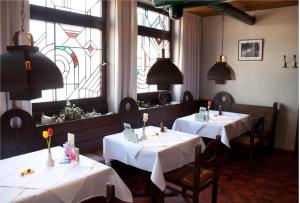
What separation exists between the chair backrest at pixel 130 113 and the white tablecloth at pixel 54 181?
1773mm

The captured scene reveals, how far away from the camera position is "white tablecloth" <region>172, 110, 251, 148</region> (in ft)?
13.5

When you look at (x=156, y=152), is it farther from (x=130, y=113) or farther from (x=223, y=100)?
(x=223, y=100)

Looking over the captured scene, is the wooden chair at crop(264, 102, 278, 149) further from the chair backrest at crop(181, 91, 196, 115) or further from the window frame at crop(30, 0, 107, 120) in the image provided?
the window frame at crop(30, 0, 107, 120)

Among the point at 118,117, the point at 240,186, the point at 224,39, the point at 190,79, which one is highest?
the point at 224,39

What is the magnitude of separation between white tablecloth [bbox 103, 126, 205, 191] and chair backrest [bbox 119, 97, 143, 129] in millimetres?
888

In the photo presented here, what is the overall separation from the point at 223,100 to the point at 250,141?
1.77 metres

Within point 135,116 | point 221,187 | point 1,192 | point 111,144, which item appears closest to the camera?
point 1,192

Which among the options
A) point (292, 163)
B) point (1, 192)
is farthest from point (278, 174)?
point (1, 192)

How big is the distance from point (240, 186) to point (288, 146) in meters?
2.18

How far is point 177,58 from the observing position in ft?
18.3

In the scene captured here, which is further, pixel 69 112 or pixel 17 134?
pixel 69 112

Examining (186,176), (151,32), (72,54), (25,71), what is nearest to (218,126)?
(186,176)

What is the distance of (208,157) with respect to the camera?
272cm

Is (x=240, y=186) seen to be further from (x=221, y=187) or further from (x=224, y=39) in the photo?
(x=224, y=39)
